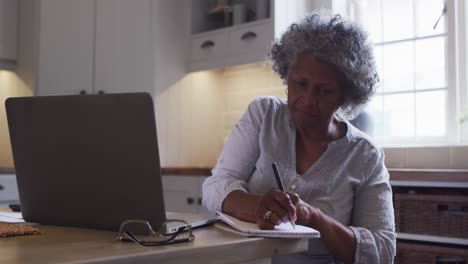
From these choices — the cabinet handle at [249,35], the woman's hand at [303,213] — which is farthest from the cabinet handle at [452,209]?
the cabinet handle at [249,35]

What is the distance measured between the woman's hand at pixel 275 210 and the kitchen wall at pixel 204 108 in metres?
2.19

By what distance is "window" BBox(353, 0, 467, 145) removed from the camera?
8.52ft

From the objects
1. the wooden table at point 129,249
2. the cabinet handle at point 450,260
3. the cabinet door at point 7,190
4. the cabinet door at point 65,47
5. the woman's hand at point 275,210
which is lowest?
the cabinet handle at point 450,260

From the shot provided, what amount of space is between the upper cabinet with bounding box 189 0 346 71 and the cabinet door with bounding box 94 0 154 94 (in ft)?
1.06

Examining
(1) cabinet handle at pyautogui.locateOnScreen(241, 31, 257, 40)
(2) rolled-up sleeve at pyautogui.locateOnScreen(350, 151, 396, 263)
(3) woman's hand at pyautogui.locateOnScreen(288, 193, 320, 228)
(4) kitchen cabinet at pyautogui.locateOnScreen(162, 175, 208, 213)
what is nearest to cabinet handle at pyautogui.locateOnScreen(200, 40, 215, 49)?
(1) cabinet handle at pyautogui.locateOnScreen(241, 31, 257, 40)

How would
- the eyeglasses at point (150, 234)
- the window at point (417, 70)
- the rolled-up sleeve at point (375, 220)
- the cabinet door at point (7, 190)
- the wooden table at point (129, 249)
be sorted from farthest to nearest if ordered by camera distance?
the cabinet door at point (7, 190) → the window at point (417, 70) → the rolled-up sleeve at point (375, 220) → the eyeglasses at point (150, 234) → the wooden table at point (129, 249)

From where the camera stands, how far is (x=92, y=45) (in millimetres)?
3365

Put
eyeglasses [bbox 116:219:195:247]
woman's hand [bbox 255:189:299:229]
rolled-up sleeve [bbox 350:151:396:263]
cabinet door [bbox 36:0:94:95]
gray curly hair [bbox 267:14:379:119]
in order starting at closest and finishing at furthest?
1. eyeglasses [bbox 116:219:195:247]
2. woman's hand [bbox 255:189:299:229]
3. rolled-up sleeve [bbox 350:151:396:263]
4. gray curly hair [bbox 267:14:379:119]
5. cabinet door [bbox 36:0:94:95]

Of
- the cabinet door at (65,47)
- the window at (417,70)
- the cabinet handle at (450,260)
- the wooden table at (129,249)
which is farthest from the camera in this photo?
the cabinet door at (65,47)

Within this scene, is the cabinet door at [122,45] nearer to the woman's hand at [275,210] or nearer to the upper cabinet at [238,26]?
the upper cabinet at [238,26]

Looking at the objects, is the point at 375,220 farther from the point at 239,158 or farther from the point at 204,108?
the point at 204,108

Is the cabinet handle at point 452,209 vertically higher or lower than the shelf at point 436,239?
higher

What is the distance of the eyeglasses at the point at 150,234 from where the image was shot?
2.77ft

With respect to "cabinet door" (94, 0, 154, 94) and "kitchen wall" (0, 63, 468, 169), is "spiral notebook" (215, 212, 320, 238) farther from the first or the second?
"cabinet door" (94, 0, 154, 94)
